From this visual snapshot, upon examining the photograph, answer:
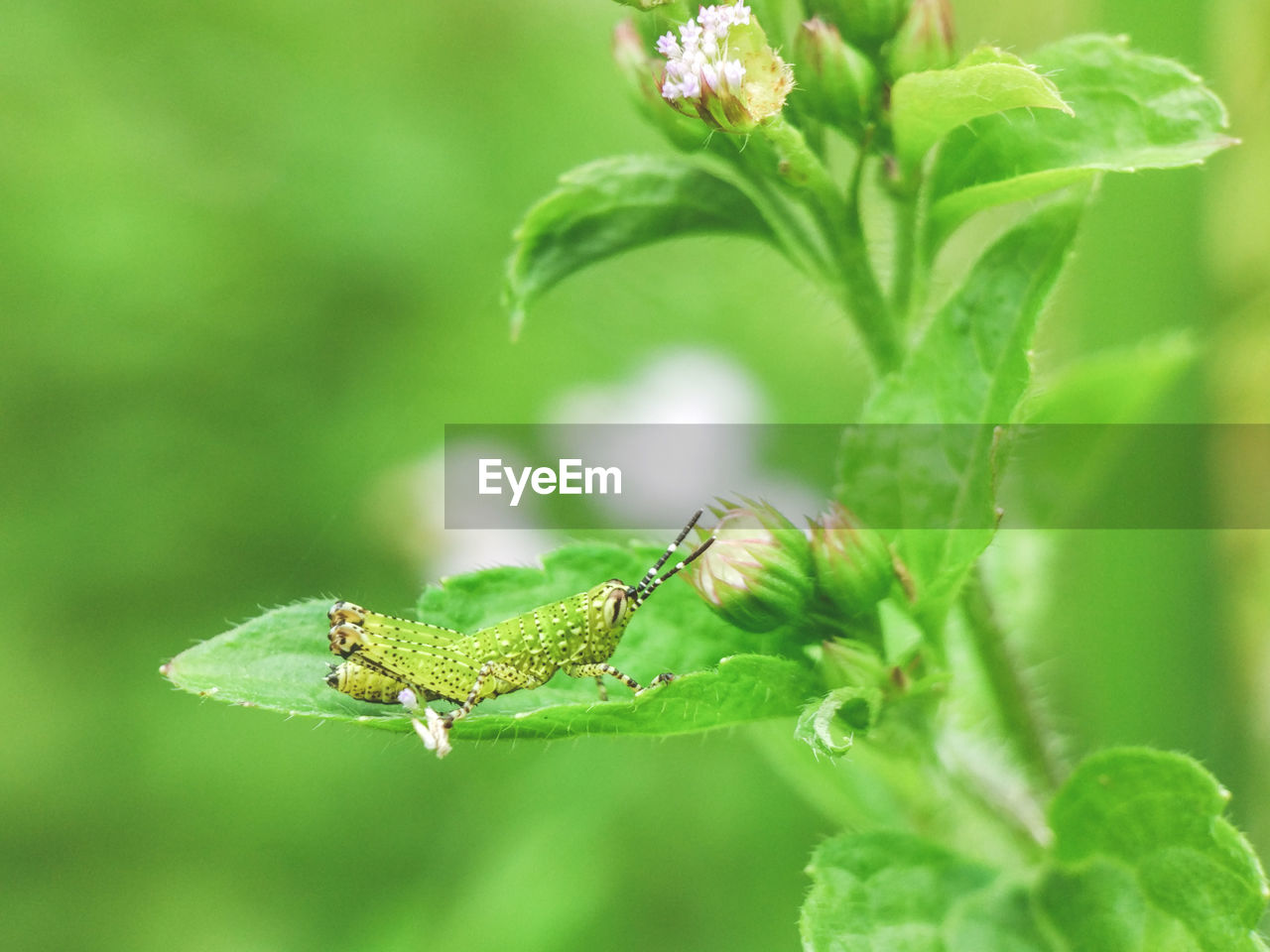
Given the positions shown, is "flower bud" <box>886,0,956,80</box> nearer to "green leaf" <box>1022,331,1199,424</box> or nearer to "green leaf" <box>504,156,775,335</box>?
"green leaf" <box>504,156,775,335</box>

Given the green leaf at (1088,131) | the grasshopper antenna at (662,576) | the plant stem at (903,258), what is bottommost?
the grasshopper antenna at (662,576)

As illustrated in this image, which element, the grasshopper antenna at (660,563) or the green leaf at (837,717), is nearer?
the green leaf at (837,717)

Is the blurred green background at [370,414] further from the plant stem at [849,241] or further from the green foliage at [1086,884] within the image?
the plant stem at [849,241]

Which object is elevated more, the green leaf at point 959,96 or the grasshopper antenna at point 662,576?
the green leaf at point 959,96

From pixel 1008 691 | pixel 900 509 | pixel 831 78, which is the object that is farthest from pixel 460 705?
pixel 831 78

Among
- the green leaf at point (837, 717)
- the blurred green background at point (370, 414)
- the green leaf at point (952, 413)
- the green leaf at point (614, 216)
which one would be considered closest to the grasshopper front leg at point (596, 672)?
the green leaf at point (837, 717)

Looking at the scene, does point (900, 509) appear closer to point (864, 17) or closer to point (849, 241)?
point (849, 241)

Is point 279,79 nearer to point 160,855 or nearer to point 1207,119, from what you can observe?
point 160,855

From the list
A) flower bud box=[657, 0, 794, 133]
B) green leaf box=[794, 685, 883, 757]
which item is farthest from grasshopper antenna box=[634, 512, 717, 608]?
flower bud box=[657, 0, 794, 133]
